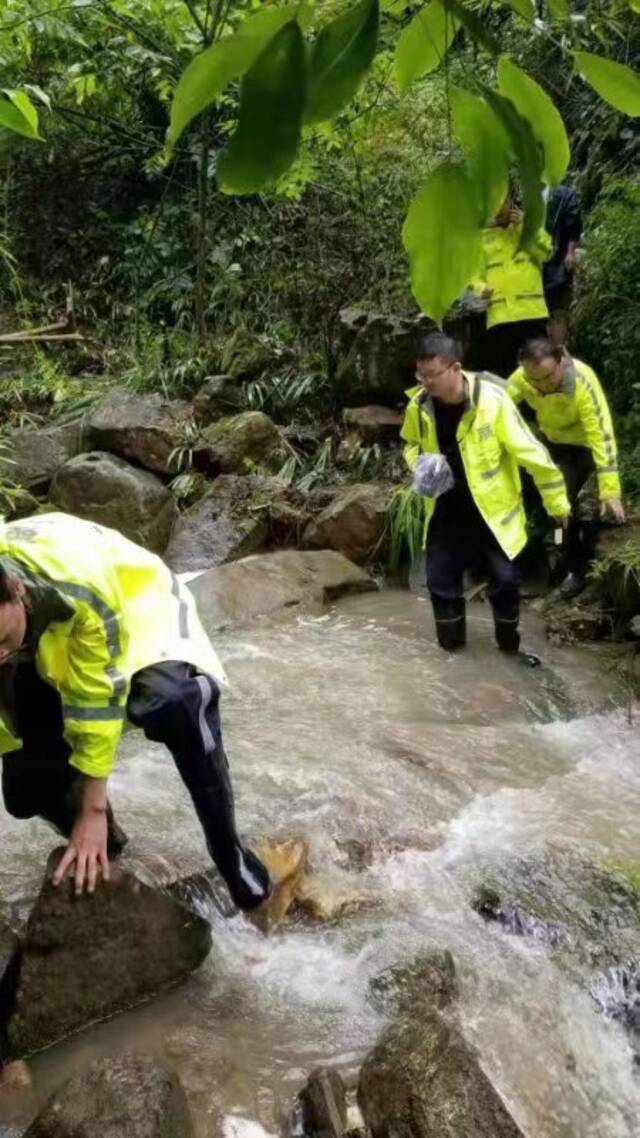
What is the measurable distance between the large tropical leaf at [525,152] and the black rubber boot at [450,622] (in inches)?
199

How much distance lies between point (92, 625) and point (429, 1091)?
4.75ft

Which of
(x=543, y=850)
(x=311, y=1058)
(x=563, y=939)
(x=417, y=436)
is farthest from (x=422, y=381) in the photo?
(x=311, y=1058)

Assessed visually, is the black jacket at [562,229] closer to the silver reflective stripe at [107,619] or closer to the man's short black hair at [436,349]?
the man's short black hair at [436,349]

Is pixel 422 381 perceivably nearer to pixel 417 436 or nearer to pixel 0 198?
pixel 417 436

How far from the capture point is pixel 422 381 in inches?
199

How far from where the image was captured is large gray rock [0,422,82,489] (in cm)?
852

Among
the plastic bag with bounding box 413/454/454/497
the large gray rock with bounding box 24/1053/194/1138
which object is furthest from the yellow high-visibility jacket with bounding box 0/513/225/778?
the plastic bag with bounding box 413/454/454/497

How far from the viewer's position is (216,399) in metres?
9.35

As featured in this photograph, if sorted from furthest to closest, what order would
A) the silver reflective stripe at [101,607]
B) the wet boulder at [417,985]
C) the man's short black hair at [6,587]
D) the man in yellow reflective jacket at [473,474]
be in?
the man in yellow reflective jacket at [473,474] < the wet boulder at [417,985] < the silver reflective stripe at [101,607] < the man's short black hair at [6,587]

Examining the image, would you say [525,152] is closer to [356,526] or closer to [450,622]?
[450,622]

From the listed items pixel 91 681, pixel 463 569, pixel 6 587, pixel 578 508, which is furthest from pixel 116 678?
pixel 578 508

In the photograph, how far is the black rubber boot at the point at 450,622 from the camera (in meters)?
5.72

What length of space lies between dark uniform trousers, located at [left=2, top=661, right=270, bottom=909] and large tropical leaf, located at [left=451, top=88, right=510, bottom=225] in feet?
6.99

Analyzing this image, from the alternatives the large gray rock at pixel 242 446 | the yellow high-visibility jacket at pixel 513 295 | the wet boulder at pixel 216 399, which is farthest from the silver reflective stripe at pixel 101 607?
the wet boulder at pixel 216 399
